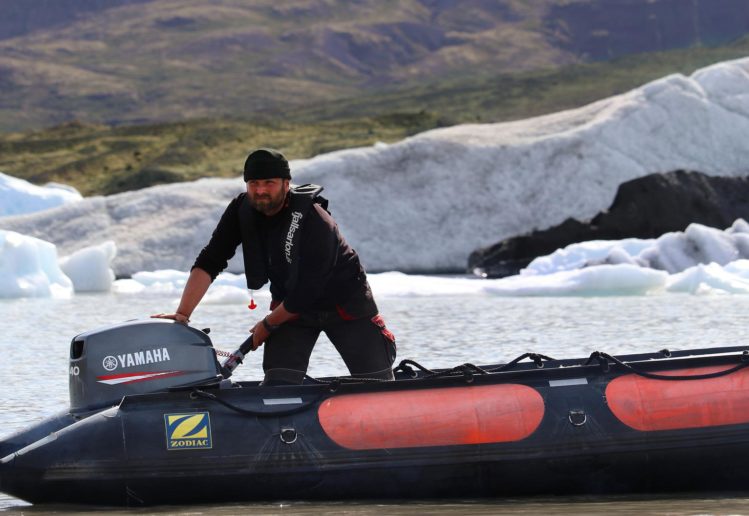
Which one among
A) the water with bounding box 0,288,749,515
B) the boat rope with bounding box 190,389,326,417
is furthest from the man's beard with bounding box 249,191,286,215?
the water with bounding box 0,288,749,515

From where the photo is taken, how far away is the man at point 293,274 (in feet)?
21.4

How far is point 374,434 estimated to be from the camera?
6.52m

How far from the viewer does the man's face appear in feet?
21.4

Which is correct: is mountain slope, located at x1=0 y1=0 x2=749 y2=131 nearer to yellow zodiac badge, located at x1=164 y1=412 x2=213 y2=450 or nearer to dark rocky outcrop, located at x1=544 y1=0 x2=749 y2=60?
dark rocky outcrop, located at x1=544 y1=0 x2=749 y2=60

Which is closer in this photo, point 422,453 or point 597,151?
point 422,453

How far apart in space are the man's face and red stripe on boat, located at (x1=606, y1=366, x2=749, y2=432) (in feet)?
5.80

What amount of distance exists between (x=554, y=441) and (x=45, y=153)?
50985 millimetres

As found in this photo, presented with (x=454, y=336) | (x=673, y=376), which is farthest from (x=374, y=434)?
(x=454, y=336)

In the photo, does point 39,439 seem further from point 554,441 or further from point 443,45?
point 443,45

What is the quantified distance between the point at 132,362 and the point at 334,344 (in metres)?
0.95

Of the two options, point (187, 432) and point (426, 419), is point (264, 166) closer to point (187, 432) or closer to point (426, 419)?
point (187, 432)

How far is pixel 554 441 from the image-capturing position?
6547 mm

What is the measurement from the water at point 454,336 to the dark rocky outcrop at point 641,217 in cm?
551

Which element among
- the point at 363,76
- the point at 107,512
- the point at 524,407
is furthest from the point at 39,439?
the point at 363,76
